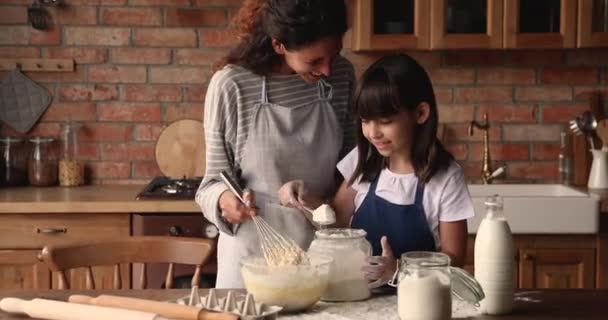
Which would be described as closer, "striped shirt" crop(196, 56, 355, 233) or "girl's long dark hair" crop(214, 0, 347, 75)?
"girl's long dark hair" crop(214, 0, 347, 75)

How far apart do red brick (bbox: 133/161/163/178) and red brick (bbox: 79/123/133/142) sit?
113 millimetres

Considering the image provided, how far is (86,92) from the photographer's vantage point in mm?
3848

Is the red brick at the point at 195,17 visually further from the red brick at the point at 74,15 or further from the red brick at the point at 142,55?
the red brick at the point at 74,15

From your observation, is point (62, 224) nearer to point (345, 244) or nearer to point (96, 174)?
point (96, 174)

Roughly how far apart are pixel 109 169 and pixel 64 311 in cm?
218

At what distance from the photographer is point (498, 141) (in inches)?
153

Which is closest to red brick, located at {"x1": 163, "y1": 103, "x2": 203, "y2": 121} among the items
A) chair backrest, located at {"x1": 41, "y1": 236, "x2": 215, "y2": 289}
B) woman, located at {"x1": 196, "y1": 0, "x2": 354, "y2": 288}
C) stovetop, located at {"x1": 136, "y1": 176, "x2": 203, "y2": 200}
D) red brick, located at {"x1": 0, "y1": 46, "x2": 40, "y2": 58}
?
stovetop, located at {"x1": 136, "y1": 176, "x2": 203, "y2": 200}

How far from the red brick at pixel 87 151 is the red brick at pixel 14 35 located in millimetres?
465

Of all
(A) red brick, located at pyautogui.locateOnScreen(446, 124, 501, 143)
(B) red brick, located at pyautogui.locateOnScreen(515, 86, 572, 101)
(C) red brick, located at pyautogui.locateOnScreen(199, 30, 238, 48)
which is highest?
(C) red brick, located at pyautogui.locateOnScreen(199, 30, 238, 48)

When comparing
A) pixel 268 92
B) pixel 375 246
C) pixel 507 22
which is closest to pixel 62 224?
pixel 268 92

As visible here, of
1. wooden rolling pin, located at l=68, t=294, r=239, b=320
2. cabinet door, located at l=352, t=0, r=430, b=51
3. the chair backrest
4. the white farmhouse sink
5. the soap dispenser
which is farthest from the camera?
cabinet door, located at l=352, t=0, r=430, b=51

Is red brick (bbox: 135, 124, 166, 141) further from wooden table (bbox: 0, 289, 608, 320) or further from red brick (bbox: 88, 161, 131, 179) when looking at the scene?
wooden table (bbox: 0, 289, 608, 320)

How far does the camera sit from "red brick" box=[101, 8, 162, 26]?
150 inches

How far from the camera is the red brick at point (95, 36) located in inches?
151
